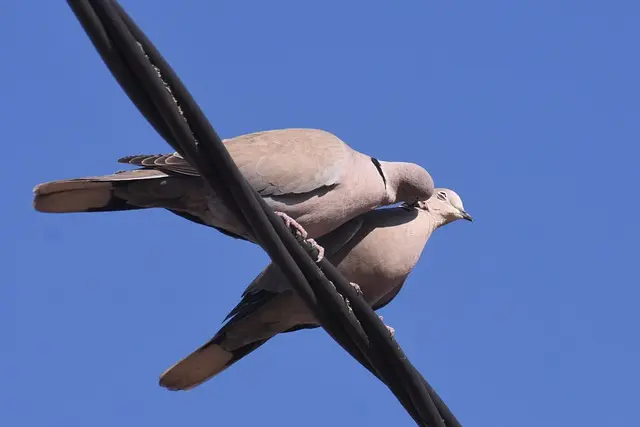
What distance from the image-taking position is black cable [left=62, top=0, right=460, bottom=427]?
3.27 m

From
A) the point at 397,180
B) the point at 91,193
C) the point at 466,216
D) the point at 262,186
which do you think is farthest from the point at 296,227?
the point at 466,216

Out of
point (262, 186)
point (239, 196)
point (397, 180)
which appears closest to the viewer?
point (239, 196)

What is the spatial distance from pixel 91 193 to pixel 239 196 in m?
1.79

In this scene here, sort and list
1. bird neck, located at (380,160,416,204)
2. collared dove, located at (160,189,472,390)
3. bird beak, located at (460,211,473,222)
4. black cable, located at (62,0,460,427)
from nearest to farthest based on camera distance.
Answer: black cable, located at (62,0,460,427), collared dove, located at (160,189,472,390), bird neck, located at (380,160,416,204), bird beak, located at (460,211,473,222)

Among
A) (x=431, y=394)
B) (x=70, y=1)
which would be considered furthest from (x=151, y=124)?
(x=431, y=394)

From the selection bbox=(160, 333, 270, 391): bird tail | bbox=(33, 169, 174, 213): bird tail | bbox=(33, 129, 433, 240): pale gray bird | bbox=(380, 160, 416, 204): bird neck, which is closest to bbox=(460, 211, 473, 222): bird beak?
bbox=(380, 160, 416, 204): bird neck

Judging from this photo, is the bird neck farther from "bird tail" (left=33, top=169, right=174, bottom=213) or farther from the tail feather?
the tail feather

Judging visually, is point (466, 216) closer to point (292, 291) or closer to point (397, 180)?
point (397, 180)

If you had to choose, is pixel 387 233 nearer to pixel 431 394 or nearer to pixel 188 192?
pixel 188 192

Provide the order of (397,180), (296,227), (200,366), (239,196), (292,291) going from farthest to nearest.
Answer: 1. (397,180)
2. (200,366)
3. (292,291)
4. (296,227)
5. (239,196)

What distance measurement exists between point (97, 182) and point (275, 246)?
5.59 feet

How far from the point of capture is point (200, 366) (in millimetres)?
6082

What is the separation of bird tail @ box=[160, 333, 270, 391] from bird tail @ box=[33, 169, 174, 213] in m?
0.93

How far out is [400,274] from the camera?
239 inches
